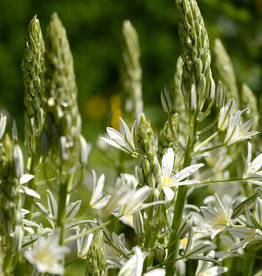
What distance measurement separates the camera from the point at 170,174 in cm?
65

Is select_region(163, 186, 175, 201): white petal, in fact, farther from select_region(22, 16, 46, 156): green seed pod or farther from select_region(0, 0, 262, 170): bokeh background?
select_region(0, 0, 262, 170): bokeh background

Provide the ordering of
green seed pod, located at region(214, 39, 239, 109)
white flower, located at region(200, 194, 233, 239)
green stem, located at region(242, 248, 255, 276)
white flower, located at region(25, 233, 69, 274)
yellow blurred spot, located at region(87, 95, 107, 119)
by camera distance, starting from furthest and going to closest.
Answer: yellow blurred spot, located at region(87, 95, 107, 119) < green seed pod, located at region(214, 39, 239, 109) < green stem, located at region(242, 248, 255, 276) < white flower, located at region(200, 194, 233, 239) < white flower, located at region(25, 233, 69, 274)

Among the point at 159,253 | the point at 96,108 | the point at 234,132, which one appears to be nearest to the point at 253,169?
the point at 234,132

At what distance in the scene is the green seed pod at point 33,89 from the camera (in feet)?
2.29

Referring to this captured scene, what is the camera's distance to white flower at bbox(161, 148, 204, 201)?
24.6 inches

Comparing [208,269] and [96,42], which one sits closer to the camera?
[208,269]

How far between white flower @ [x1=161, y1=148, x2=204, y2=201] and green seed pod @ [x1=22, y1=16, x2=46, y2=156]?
0.18m

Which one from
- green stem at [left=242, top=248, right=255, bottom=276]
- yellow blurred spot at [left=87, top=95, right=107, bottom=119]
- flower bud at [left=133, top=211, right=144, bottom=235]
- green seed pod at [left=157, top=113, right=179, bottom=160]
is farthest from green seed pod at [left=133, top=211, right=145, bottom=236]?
yellow blurred spot at [left=87, top=95, right=107, bottom=119]

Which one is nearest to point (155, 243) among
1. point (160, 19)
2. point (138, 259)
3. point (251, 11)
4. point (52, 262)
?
point (138, 259)

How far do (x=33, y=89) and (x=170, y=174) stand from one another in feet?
0.73

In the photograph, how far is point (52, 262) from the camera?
0.48 m

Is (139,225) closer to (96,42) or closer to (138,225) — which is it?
(138,225)

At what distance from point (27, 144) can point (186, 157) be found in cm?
22

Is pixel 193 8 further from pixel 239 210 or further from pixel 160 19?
pixel 160 19
